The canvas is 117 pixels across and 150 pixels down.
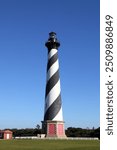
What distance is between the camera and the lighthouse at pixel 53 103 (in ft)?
138

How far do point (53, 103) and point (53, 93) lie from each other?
4.37 feet

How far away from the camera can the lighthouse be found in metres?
42.0

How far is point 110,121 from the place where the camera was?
11.3 m

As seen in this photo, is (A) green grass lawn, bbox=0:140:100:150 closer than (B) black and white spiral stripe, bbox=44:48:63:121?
Yes

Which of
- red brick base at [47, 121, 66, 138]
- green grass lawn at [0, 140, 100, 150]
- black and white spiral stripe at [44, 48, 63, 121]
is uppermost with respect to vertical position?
black and white spiral stripe at [44, 48, 63, 121]

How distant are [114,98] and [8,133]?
44817 mm

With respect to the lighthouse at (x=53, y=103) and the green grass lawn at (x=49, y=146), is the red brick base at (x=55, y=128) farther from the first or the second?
the green grass lawn at (x=49, y=146)

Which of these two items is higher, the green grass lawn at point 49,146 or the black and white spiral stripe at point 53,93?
the black and white spiral stripe at point 53,93

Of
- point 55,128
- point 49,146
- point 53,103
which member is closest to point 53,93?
point 53,103

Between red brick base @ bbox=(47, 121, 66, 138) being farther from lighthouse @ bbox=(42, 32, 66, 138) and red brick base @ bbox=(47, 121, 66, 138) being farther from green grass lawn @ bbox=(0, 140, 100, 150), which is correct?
green grass lawn @ bbox=(0, 140, 100, 150)

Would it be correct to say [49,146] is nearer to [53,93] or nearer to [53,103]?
[53,103]

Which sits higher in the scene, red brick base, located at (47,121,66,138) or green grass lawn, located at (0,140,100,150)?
red brick base, located at (47,121,66,138)

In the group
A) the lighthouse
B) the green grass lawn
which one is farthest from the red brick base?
the green grass lawn

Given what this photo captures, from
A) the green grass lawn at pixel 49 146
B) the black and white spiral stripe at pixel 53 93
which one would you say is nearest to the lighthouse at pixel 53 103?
the black and white spiral stripe at pixel 53 93
